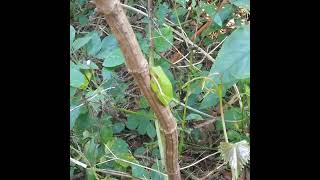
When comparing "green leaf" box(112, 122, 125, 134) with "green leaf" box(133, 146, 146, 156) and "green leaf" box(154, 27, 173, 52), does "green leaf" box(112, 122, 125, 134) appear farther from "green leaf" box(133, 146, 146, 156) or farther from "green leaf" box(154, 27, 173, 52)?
"green leaf" box(154, 27, 173, 52)

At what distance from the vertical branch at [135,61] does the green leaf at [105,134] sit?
31cm

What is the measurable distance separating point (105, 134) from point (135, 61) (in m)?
0.50

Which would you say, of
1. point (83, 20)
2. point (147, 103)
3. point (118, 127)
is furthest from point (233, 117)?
point (83, 20)

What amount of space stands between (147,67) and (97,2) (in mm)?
127

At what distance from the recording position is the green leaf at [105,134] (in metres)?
1.09

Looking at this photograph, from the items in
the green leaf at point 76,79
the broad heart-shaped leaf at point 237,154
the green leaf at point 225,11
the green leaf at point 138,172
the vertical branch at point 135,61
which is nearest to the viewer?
the vertical branch at point 135,61

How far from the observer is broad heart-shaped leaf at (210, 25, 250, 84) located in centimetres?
59

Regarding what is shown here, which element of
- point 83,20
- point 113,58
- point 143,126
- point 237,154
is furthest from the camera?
point 83,20

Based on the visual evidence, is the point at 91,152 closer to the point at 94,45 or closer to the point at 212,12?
the point at 94,45

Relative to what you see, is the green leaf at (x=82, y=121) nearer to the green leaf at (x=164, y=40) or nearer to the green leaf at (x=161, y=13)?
the green leaf at (x=164, y=40)

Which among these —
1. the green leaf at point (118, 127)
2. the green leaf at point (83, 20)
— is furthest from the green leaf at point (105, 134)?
the green leaf at point (83, 20)

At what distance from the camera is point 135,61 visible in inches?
25.1
